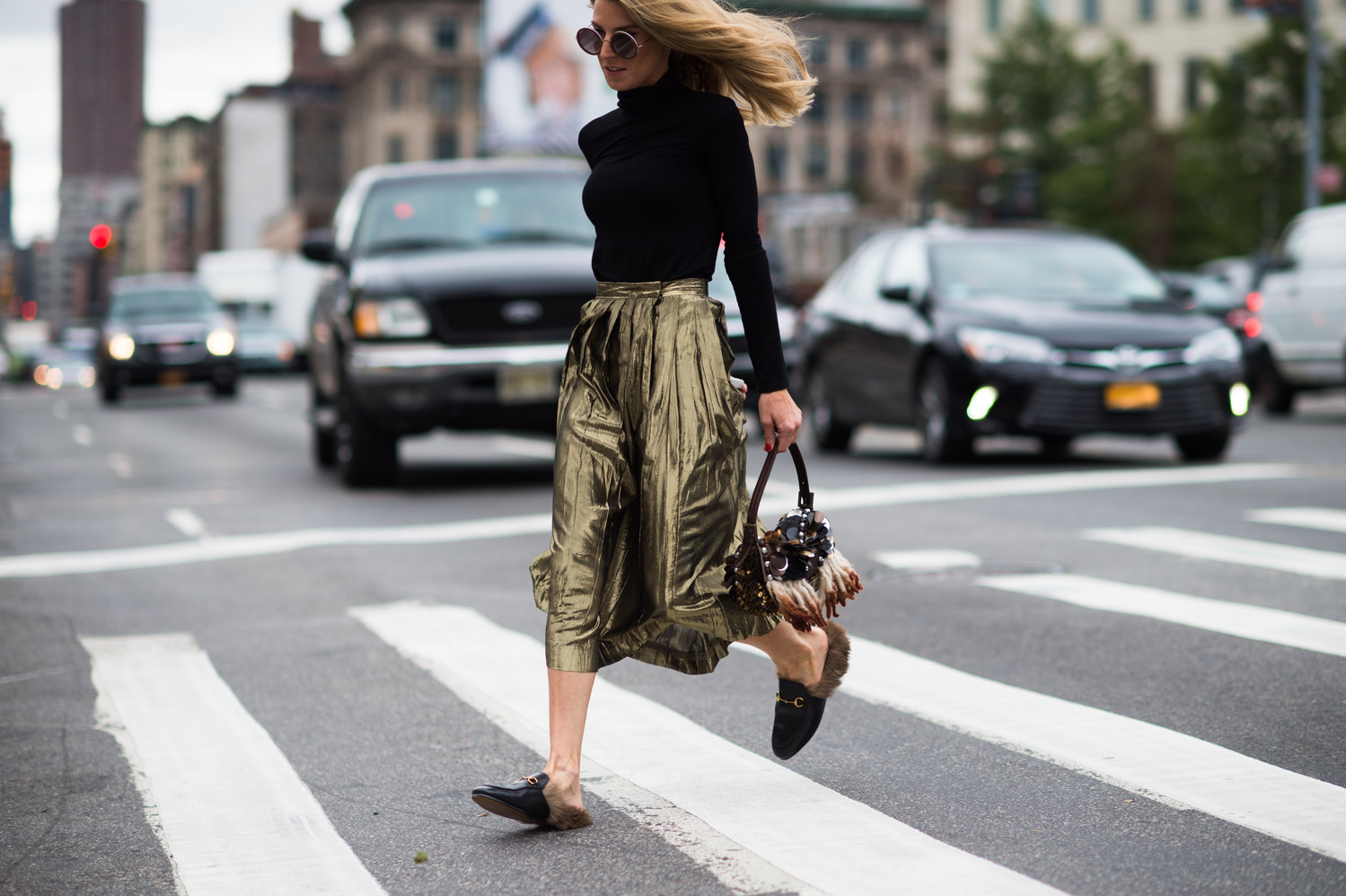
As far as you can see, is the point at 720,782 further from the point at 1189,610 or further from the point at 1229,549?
the point at 1229,549

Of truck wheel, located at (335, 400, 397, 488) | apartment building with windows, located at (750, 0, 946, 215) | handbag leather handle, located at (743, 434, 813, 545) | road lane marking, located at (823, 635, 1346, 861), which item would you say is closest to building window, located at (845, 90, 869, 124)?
apartment building with windows, located at (750, 0, 946, 215)

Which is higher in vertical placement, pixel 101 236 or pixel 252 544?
pixel 101 236

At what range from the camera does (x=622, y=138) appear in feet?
13.7

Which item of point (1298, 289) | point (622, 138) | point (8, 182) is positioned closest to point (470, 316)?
point (622, 138)

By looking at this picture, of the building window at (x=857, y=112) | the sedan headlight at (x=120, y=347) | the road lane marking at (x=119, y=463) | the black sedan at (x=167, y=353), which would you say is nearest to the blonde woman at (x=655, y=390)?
the road lane marking at (x=119, y=463)

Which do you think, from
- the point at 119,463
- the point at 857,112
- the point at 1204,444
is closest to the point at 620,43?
the point at 1204,444

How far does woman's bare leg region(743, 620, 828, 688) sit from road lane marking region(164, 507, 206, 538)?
6.17 meters

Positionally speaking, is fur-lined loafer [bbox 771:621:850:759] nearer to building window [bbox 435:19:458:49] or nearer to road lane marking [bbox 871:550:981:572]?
road lane marking [bbox 871:550:981:572]

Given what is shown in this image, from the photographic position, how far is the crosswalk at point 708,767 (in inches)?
147

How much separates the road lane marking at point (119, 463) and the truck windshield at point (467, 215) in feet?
10.7

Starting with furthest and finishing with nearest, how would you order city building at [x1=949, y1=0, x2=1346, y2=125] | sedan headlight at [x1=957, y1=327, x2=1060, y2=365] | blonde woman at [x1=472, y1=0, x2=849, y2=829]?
city building at [x1=949, y1=0, x2=1346, y2=125]
sedan headlight at [x1=957, y1=327, x2=1060, y2=365]
blonde woman at [x1=472, y1=0, x2=849, y2=829]

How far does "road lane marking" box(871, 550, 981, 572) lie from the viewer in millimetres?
7980

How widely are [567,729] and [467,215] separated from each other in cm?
887

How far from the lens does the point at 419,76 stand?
104250 mm
